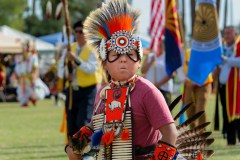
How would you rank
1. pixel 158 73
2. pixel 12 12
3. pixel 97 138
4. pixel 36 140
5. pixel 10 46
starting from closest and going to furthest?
pixel 97 138 < pixel 158 73 < pixel 36 140 < pixel 10 46 < pixel 12 12

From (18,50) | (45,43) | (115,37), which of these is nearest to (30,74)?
(18,50)

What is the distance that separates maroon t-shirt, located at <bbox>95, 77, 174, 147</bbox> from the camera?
456 centimetres

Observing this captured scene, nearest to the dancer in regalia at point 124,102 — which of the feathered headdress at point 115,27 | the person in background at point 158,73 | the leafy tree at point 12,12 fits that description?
the feathered headdress at point 115,27

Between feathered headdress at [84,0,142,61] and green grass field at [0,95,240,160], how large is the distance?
515 cm

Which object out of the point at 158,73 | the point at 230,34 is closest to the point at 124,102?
the point at 158,73

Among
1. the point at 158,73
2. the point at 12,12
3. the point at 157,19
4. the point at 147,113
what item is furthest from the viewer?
the point at 12,12

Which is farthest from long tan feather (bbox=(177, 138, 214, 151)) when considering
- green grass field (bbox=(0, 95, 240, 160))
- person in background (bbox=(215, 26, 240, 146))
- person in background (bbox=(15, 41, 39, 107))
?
person in background (bbox=(15, 41, 39, 107))

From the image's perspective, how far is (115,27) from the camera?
15.8 feet

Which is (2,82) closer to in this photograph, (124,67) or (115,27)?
(115,27)

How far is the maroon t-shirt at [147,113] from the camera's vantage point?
456 centimetres

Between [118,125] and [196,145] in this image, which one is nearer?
[118,125]

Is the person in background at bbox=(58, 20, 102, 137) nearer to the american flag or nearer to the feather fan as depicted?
the american flag

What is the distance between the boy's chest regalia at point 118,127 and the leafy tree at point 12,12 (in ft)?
193

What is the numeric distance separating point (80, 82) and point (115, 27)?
536 cm
